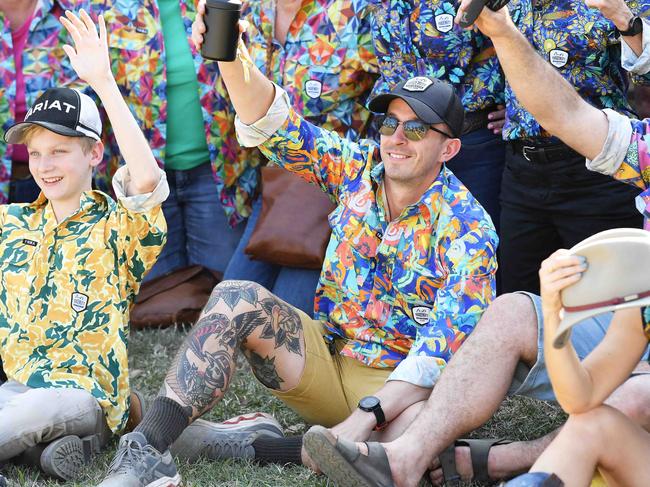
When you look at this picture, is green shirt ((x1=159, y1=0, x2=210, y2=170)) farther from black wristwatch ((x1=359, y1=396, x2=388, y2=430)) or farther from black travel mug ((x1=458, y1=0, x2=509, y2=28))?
black travel mug ((x1=458, y1=0, x2=509, y2=28))

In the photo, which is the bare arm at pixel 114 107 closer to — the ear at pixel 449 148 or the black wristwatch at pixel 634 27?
the ear at pixel 449 148

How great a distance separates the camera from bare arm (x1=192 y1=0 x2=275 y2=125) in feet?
12.8

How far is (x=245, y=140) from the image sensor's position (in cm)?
407

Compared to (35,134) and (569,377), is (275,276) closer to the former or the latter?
(35,134)

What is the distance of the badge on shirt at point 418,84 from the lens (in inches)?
161

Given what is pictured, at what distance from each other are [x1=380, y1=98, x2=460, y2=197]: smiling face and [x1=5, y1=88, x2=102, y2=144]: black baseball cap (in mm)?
1136

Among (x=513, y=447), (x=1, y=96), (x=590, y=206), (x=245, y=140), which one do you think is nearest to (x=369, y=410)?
(x=513, y=447)

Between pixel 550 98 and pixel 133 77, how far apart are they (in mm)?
2706

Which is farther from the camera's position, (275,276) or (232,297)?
(275,276)

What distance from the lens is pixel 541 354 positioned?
11.8 feet

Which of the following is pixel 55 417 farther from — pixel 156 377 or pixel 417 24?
pixel 417 24

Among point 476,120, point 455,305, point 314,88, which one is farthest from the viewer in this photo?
point 314,88

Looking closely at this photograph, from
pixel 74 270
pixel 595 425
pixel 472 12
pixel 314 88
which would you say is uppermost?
pixel 472 12

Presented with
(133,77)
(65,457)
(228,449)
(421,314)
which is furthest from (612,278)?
(133,77)
